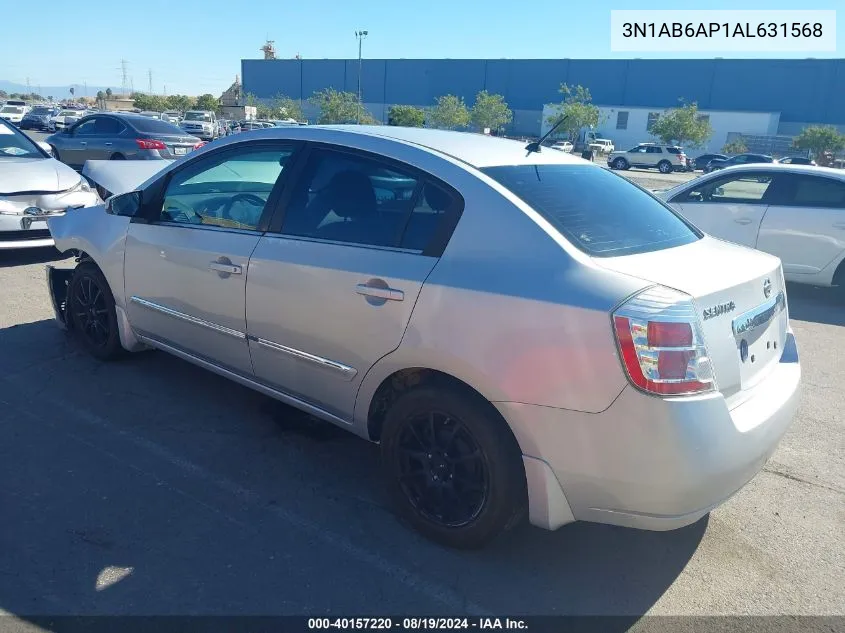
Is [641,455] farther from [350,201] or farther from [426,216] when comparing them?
[350,201]

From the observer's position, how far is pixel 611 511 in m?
2.50

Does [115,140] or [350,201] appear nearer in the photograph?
[350,201]

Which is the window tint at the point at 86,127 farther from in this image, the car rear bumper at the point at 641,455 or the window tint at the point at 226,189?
the car rear bumper at the point at 641,455

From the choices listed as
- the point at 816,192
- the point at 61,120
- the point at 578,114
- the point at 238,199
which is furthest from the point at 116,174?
the point at 578,114

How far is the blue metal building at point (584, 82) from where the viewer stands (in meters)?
61.4

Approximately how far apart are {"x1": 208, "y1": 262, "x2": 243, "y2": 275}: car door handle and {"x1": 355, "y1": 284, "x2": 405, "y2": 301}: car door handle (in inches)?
34.8

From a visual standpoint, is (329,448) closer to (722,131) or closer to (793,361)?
(793,361)

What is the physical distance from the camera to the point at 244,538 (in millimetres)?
2924

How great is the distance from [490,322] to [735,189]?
689 cm

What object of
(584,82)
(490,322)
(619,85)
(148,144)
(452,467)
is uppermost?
(584,82)

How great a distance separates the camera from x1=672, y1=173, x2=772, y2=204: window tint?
8.08m

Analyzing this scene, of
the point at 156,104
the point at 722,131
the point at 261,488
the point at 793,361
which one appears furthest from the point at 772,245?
the point at 156,104

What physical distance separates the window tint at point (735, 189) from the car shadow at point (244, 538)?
6.16 meters

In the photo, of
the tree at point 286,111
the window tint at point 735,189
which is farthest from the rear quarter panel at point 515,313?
the tree at point 286,111
